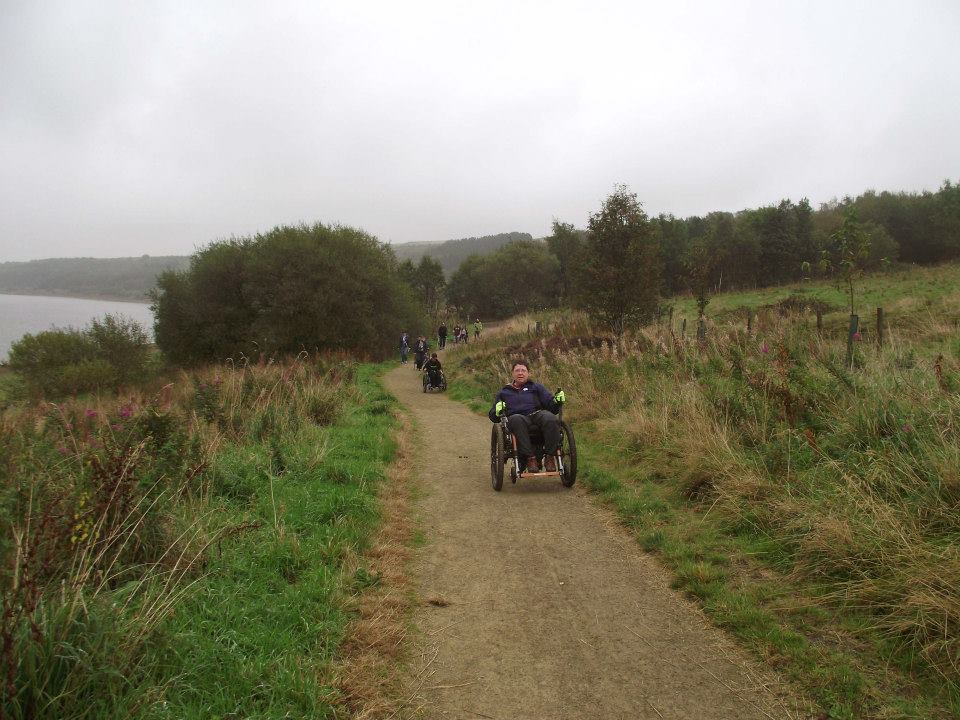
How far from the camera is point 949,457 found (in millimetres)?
3682

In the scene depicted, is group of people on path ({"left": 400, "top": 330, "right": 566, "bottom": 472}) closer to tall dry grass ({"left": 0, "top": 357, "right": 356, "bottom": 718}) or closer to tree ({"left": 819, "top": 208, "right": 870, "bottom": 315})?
tall dry grass ({"left": 0, "top": 357, "right": 356, "bottom": 718})

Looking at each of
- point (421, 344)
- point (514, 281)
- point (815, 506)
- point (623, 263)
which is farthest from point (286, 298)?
point (514, 281)

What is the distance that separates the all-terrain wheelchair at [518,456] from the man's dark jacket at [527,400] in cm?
21

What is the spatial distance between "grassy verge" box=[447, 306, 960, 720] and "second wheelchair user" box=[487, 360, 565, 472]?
619 millimetres

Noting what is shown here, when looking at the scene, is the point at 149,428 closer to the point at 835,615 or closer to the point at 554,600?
the point at 554,600

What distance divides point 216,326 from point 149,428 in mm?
29908

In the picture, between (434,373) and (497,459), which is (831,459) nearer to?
(497,459)

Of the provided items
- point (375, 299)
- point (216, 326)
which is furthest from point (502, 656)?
point (216, 326)

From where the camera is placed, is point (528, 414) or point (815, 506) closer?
point (815, 506)

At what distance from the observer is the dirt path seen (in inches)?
104

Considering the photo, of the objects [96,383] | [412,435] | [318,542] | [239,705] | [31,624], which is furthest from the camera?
[96,383]

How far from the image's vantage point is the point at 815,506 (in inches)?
159

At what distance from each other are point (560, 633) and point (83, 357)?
3397 cm

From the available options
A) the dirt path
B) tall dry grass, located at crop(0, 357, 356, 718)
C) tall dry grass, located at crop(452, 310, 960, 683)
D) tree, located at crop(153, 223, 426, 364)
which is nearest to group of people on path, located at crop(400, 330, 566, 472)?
the dirt path
